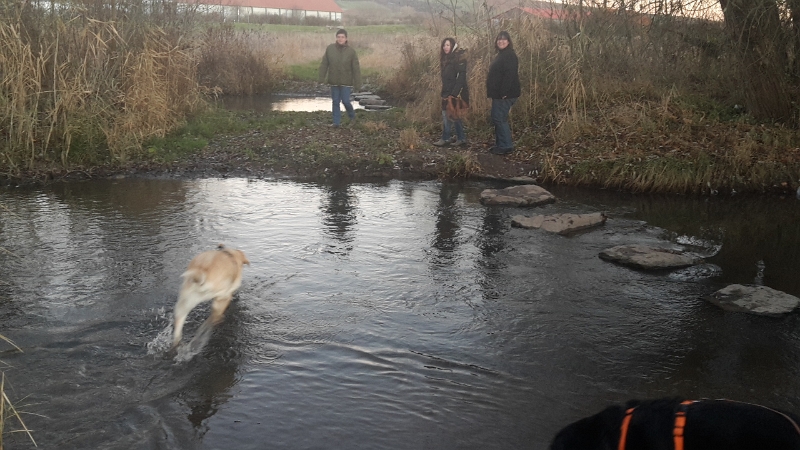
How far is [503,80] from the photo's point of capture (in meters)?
13.1

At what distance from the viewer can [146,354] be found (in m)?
5.54

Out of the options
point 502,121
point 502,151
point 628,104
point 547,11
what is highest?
point 547,11

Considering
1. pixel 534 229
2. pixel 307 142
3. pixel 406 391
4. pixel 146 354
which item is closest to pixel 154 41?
pixel 307 142

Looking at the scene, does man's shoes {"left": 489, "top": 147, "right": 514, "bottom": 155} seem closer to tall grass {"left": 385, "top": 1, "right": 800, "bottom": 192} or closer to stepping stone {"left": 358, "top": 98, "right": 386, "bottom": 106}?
tall grass {"left": 385, "top": 1, "right": 800, "bottom": 192}

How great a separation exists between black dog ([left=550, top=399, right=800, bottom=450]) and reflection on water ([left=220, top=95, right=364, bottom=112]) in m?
18.8

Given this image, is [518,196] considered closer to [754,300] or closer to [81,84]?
[754,300]

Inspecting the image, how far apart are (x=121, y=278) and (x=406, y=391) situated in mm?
3644

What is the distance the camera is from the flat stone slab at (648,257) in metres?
7.93

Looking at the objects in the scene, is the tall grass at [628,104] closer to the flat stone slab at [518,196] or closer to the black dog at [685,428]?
the flat stone slab at [518,196]

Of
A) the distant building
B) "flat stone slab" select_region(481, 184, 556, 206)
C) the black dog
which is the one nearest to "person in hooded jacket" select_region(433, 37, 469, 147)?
"flat stone slab" select_region(481, 184, 556, 206)

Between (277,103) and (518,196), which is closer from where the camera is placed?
(518,196)

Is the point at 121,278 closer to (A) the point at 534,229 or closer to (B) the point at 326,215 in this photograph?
(B) the point at 326,215

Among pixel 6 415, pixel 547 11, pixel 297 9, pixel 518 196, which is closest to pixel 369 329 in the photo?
pixel 6 415

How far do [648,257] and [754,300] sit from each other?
4.85ft
